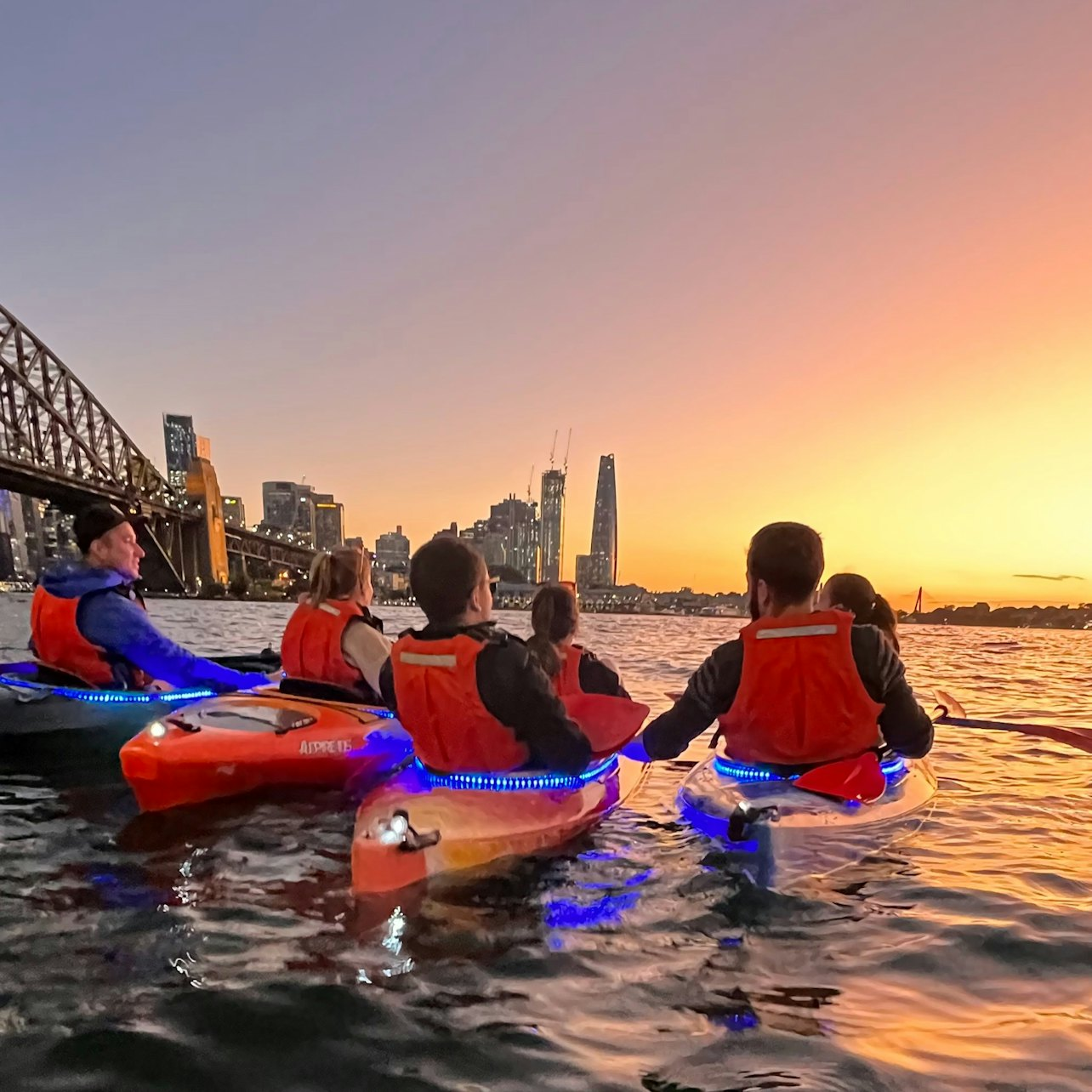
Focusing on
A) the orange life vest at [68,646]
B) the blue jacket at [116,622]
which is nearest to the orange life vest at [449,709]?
the blue jacket at [116,622]

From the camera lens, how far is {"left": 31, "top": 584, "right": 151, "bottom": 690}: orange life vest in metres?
7.78

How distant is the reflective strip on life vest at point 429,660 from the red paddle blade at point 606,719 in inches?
43.8

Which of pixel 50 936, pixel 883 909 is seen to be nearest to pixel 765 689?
pixel 883 909

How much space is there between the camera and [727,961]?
11.7ft

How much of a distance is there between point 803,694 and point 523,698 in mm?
1516

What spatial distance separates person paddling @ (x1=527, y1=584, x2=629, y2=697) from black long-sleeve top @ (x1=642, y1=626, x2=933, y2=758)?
3.86 ft

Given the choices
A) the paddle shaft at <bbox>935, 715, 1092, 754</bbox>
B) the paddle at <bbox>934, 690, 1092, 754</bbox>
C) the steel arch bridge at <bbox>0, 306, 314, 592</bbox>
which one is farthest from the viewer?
the steel arch bridge at <bbox>0, 306, 314, 592</bbox>

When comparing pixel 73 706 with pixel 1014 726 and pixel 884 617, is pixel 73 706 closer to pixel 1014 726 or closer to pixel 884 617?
pixel 884 617

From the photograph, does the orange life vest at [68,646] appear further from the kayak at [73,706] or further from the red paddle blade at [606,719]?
the red paddle blade at [606,719]

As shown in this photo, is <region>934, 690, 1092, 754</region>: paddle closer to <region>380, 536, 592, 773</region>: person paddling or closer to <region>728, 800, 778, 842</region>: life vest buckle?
<region>728, 800, 778, 842</region>: life vest buckle

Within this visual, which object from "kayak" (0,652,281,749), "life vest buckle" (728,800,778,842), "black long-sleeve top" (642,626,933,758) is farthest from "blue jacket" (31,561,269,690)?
"life vest buckle" (728,800,778,842)

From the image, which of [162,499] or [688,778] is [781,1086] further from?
[162,499]

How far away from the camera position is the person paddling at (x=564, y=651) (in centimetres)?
609

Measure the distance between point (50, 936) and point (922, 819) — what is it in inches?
210
